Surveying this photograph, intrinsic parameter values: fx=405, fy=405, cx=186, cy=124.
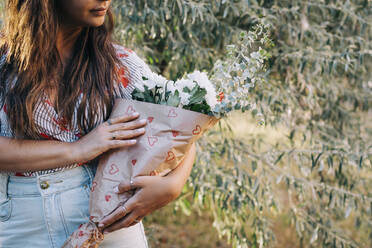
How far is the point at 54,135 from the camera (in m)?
1.54

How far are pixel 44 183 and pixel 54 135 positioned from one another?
0.60ft

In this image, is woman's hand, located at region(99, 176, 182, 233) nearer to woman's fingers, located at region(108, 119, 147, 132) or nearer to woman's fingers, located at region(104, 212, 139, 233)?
woman's fingers, located at region(104, 212, 139, 233)

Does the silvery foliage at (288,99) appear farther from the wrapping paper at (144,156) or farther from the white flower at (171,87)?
the wrapping paper at (144,156)

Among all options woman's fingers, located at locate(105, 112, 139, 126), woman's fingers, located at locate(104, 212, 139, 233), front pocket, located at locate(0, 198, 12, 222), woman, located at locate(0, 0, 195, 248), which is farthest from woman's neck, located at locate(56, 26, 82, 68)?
woman's fingers, located at locate(104, 212, 139, 233)

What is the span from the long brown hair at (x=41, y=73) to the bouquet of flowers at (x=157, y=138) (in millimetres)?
165

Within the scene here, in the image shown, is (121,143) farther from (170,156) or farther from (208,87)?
(208,87)

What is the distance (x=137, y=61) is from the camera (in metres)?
1.78

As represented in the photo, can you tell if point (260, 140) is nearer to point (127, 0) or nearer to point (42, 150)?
point (127, 0)

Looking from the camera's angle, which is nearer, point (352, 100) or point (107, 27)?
point (107, 27)

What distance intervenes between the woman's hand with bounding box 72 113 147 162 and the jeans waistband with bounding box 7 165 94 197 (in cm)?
11

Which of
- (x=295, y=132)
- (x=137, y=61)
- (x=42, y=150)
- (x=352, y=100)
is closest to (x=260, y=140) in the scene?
(x=295, y=132)

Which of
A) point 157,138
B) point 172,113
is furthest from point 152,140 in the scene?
point 172,113

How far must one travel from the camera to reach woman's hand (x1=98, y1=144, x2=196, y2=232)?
1.43 metres

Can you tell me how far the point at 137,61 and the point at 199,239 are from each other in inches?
157
